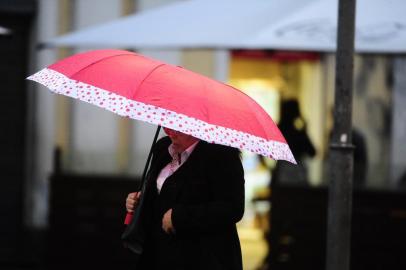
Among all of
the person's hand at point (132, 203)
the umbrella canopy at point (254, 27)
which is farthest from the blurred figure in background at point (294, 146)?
the person's hand at point (132, 203)

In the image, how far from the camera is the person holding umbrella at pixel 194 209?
4262mm

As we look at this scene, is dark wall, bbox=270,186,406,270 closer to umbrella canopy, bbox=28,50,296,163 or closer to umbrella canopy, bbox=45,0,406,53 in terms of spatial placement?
umbrella canopy, bbox=45,0,406,53

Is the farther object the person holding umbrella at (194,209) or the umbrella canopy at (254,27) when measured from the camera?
the umbrella canopy at (254,27)

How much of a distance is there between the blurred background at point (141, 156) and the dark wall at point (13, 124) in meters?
0.01

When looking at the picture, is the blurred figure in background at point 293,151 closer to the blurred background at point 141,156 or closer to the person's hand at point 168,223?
the blurred background at point 141,156

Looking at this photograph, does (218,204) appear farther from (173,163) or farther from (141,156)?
(141,156)

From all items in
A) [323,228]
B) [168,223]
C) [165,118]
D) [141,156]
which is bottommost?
[323,228]

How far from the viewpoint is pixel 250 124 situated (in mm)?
4195

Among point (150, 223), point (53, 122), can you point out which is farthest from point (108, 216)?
point (150, 223)

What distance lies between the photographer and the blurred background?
27.6 ft

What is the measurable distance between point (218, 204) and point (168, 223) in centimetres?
25

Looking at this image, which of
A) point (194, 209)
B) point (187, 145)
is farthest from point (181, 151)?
point (194, 209)

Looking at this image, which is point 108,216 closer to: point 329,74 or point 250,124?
point 329,74

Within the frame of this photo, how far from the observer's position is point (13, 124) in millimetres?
11031
